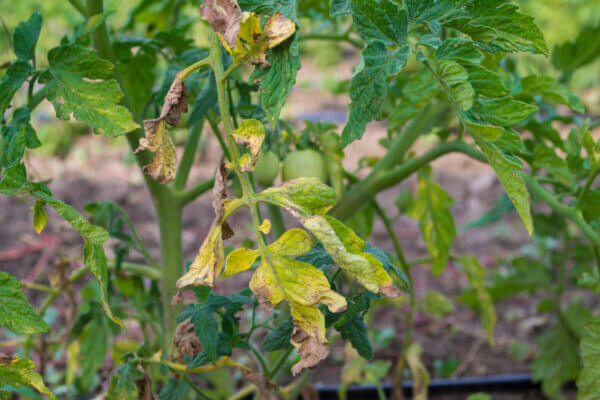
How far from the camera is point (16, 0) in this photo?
12.0ft

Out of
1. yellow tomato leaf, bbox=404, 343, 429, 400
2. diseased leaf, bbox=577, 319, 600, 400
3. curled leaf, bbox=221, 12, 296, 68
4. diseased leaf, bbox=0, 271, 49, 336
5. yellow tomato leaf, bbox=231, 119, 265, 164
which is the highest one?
curled leaf, bbox=221, 12, 296, 68

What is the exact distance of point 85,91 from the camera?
565 millimetres

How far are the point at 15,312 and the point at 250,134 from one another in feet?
0.92

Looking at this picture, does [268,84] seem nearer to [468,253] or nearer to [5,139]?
[5,139]

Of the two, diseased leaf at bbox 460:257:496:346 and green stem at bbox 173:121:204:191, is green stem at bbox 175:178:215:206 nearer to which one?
green stem at bbox 173:121:204:191

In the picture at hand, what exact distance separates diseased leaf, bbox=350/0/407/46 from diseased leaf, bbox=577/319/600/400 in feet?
1.48

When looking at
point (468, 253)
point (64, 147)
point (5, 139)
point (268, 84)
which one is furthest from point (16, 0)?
point (268, 84)

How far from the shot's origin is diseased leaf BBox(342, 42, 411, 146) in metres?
0.47

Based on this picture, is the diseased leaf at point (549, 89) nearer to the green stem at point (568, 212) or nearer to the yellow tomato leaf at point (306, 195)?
the green stem at point (568, 212)

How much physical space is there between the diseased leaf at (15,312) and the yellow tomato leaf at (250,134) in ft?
0.84

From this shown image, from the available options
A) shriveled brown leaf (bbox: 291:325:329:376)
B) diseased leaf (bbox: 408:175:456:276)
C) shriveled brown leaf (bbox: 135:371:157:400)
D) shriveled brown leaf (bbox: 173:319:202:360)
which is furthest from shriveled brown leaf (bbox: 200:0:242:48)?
diseased leaf (bbox: 408:175:456:276)

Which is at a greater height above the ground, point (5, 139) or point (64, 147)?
point (64, 147)

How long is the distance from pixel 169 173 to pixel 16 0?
3.90 meters

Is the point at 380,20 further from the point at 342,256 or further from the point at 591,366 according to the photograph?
the point at 591,366
